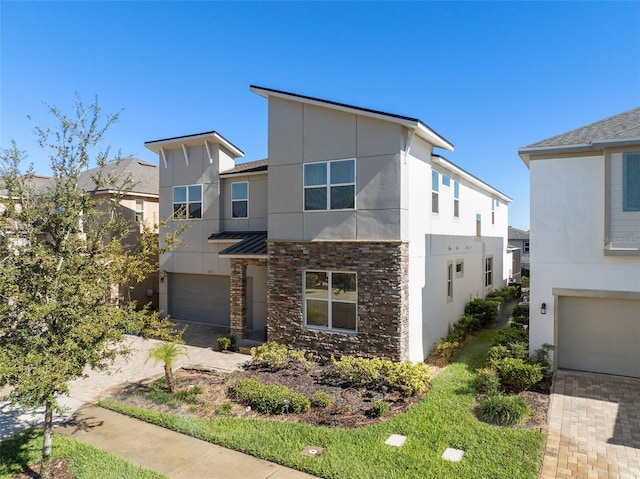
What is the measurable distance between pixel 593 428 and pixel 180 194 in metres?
16.3

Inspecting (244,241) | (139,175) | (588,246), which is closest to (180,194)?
(244,241)

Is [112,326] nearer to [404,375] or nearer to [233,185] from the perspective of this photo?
[404,375]

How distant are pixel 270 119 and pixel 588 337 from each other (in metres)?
11.2

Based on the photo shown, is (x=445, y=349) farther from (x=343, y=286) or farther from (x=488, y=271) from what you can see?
(x=488, y=271)

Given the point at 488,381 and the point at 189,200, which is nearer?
the point at 488,381

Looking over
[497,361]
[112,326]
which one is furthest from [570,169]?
[112,326]

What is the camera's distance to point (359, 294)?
1134cm

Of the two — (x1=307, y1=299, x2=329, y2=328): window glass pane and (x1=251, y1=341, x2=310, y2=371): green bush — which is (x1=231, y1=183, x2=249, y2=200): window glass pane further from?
(x1=251, y1=341, x2=310, y2=371): green bush

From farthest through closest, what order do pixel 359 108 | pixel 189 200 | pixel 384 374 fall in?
pixel 189 200, pixel 359 108, pixel 384 374

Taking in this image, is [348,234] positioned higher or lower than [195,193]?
lower

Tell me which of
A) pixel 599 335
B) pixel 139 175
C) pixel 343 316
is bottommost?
pixel 599 335

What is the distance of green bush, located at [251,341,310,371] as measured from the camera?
1118 centimetres

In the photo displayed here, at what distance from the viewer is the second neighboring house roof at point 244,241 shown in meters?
13.7

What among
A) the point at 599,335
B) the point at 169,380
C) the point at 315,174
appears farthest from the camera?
the point at 315,174
